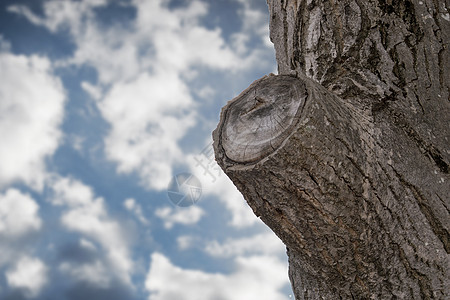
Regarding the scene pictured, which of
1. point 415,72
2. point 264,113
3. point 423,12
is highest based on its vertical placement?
point 423,12

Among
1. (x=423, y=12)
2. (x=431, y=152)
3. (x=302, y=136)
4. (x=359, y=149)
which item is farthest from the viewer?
(x=423, y=12)

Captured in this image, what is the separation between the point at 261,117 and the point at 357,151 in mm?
266

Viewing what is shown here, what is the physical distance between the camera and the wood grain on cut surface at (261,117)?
1.06 m

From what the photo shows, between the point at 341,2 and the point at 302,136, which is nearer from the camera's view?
the point at 302,136

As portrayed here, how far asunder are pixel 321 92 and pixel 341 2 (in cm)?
43

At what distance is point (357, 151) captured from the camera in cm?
112

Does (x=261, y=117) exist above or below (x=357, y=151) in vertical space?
above

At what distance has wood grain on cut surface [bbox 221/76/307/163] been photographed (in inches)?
41.9

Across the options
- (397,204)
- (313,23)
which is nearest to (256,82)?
(313,23)

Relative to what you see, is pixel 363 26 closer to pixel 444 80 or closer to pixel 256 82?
pixel 444 80

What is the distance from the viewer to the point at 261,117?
1106 mm

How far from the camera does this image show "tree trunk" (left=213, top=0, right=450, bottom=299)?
3.51 feet

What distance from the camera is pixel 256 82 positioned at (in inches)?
47.6

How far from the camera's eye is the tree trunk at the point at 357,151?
1.07m
